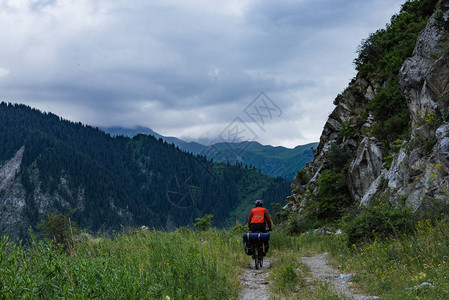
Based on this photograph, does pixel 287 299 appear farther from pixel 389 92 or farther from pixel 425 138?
pixel 389 92

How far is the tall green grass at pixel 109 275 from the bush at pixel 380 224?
4.80 meters

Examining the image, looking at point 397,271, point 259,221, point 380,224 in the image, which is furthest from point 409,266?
point 259,221

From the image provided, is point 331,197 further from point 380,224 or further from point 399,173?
point 380,224

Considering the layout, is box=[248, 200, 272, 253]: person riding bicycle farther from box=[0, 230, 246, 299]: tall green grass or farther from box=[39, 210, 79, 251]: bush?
box=[39, 210, 79, 251]: bush

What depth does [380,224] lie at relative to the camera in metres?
10.7

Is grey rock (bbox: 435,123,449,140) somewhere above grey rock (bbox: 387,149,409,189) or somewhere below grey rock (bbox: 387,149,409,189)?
above

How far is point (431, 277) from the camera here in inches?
246

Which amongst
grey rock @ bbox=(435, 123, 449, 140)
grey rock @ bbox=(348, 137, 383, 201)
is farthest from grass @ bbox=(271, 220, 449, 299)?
grey rock @ bbox=(348, 137, 383, 201)

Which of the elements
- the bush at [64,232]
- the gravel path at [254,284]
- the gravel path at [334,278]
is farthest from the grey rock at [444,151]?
the bush at [64,232]

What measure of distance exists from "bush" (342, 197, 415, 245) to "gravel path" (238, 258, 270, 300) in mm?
3252

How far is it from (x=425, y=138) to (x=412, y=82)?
4.97 metres

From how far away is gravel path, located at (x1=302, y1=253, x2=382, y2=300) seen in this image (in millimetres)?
6660

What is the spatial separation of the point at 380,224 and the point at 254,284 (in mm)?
4915

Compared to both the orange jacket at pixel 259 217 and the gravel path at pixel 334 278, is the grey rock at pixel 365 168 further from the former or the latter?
the orange jacket at pixel 259 217
